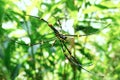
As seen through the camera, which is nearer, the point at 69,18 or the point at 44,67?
the point at 69,18

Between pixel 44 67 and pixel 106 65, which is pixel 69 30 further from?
pixel 106 65

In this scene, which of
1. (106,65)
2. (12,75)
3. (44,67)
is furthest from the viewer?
(106,65)

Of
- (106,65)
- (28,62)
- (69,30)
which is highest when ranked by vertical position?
(69,30)

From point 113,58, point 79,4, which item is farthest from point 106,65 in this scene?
point 79,4

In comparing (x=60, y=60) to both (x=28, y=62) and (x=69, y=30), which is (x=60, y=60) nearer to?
(x=28, y=62)

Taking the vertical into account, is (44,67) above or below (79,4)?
below

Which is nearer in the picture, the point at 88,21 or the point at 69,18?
the point at 69,18

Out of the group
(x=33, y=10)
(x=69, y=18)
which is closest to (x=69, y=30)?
(x=69, y=18)

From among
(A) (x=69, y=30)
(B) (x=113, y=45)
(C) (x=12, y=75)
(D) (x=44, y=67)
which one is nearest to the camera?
(A) (x=69, y=30)

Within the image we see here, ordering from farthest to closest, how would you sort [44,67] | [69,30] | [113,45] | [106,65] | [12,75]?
[106,65]
[113,45]
[44,67]
[12,75]
[69,30]
